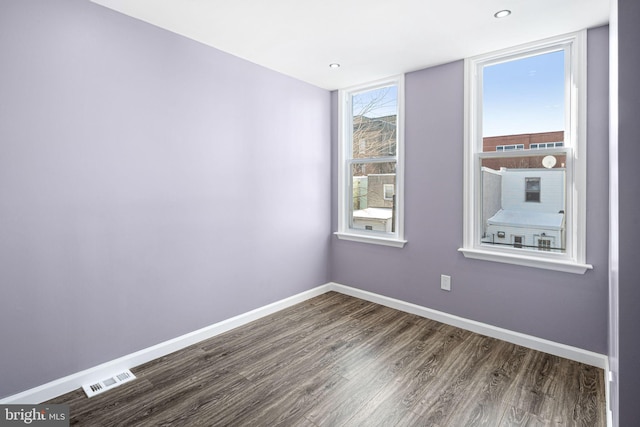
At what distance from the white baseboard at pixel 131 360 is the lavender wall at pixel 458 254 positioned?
130cm

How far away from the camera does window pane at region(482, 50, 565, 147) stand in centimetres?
261

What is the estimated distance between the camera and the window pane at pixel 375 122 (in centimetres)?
362

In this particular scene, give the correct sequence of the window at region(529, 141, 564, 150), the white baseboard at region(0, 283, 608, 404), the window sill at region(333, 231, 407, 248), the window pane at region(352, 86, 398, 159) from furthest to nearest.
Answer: the window pane at region(352, 86, 398, 159)
the window sill at region(333, 231, 407, 248)
the window at region(529, 141, 564, 150)
the white baseboard at region(0, 283, 608, 404)

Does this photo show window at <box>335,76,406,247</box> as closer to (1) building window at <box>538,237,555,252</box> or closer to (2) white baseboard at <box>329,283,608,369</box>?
(2) white baseboard at <box>329,283,608,369</box>

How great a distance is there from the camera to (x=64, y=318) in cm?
211

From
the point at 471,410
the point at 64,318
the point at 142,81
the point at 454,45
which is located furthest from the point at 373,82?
the point at 64,318

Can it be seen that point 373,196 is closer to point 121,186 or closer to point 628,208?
point 121,186

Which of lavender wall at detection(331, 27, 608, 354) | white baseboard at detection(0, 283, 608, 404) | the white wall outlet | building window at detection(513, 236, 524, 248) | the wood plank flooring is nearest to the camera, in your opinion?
the wood plank flooring

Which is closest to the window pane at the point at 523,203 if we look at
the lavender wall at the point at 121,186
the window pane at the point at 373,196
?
the window pane at the point at 373,196

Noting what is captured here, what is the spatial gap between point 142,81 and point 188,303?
5.67ft

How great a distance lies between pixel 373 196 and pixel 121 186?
250 centimetres

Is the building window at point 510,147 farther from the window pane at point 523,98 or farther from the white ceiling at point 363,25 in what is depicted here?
the white ceiling at point 363,25

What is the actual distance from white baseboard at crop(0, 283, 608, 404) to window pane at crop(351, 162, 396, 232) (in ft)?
2.62

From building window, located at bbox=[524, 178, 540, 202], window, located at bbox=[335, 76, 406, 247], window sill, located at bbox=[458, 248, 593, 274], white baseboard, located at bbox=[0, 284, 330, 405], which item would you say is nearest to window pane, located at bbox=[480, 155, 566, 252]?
building window, located at bbox=[524, 178, 540, 202]
